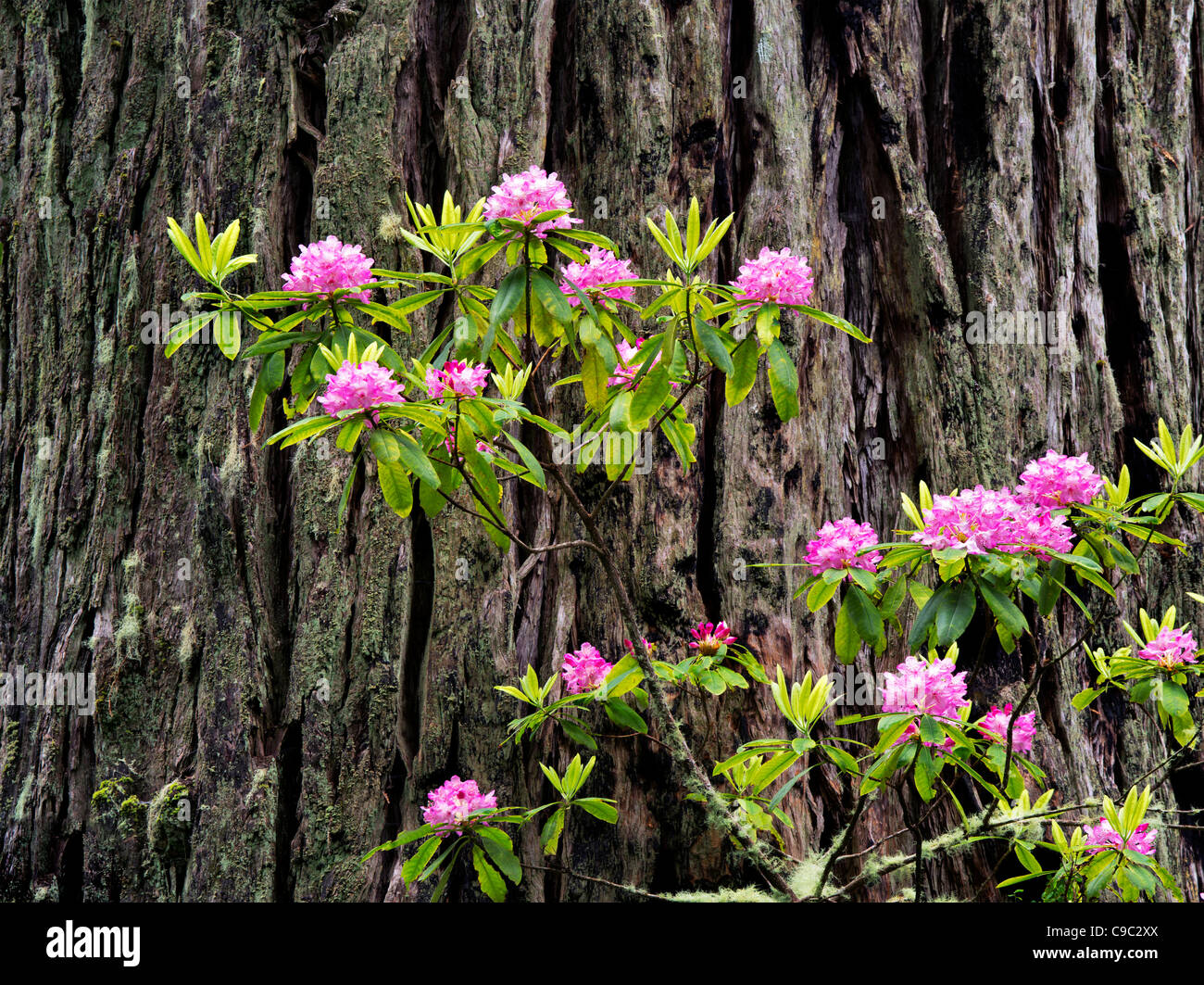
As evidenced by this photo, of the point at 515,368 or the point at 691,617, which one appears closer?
the point at 515,368

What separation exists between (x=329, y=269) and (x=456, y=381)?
0.39 m

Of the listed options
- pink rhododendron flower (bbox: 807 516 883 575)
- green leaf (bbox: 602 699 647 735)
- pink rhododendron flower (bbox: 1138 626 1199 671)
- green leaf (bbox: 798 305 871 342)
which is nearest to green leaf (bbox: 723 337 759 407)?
green leaf (bbox: 798 305 871 342)

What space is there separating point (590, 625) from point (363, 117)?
1630 millimetres

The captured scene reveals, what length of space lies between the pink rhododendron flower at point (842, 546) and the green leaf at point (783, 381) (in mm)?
271

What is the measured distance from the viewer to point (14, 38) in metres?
2.96

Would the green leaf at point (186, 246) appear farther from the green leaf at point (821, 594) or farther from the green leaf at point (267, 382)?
the green leaf at point (821, 594)

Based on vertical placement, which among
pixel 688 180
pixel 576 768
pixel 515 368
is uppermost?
pixel 688 180

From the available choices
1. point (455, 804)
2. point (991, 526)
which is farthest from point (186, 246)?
point (991, 526)

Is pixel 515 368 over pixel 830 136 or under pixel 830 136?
under

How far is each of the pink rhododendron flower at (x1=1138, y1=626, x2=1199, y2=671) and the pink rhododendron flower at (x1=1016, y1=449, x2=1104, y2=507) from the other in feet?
1.42

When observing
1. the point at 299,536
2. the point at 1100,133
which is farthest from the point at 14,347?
the point at 1100,133

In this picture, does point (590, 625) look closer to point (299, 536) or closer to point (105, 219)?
point (299, 536)

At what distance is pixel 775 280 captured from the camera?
169cm
